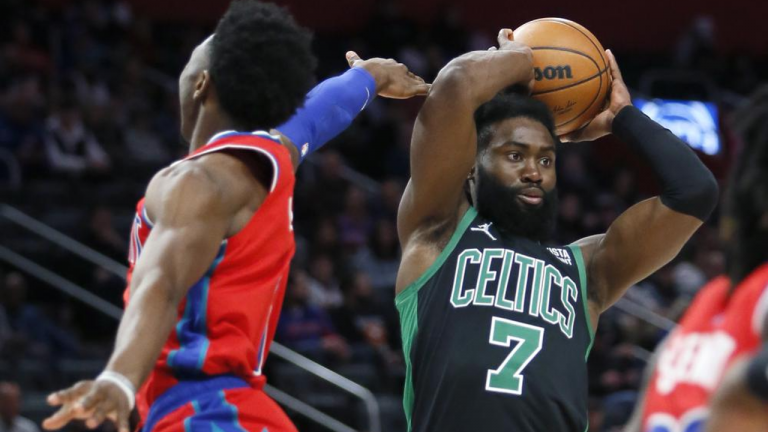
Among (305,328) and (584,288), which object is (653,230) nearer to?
(584,288)

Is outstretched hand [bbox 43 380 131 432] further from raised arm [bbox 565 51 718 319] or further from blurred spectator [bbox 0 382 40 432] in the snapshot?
blurred spectator [bbox 0 382 40 432]

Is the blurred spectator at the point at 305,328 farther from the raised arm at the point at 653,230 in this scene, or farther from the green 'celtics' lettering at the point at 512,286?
the green 'celtics' lettering at the point at 512,286

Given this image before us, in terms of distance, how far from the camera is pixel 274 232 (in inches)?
128

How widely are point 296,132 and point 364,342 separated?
6.56 metres

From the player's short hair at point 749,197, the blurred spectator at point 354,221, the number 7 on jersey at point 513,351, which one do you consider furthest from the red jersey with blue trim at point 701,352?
the blurred spectator at point 354,221

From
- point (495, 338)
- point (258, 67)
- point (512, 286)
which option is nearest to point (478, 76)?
point (512, 286)

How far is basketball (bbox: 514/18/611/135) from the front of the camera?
14.5ft

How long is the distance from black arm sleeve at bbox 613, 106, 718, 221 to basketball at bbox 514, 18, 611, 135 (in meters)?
0.15

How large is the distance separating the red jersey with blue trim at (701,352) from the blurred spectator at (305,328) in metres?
7.03

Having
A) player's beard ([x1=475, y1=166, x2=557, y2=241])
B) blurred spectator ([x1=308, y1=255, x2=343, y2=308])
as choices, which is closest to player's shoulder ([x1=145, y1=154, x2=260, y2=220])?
player's beard ([x1=475, y1=166, x2=557, y2=241])

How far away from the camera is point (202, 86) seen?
3.32 meters

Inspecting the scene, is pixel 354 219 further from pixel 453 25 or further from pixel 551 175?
pixel 551 175

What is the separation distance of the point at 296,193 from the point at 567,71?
758 centimetres

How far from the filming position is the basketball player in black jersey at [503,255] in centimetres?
389
